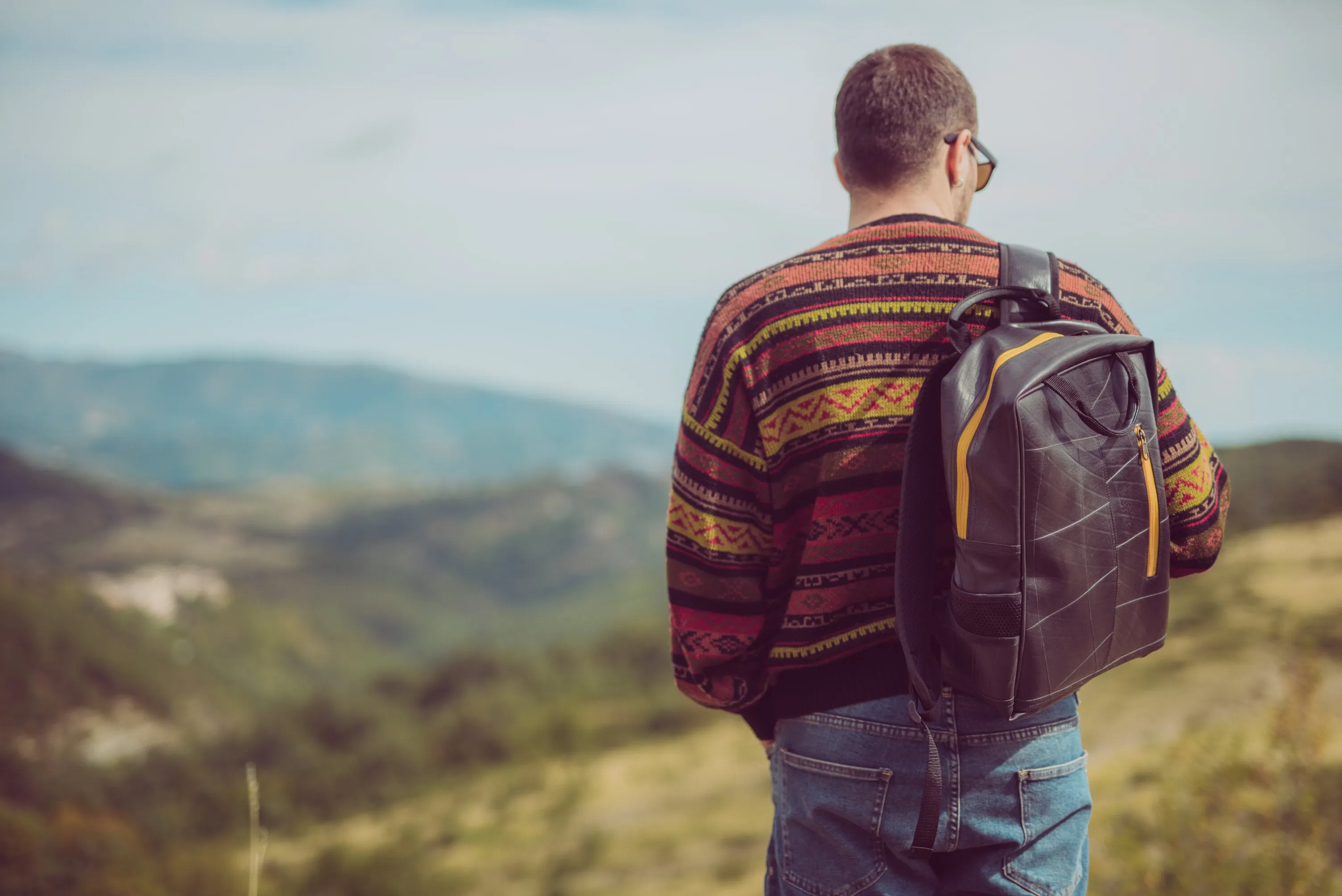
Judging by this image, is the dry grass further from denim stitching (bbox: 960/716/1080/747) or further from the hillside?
the hillside

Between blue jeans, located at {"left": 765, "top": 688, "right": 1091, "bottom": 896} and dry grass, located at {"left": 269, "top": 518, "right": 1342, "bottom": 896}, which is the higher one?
blue jeans, located at {"left": 765, "top": 688, "right": 1091, "bottom": 896}

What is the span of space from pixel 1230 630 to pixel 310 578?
135m

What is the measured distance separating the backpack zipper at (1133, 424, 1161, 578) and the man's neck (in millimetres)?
570

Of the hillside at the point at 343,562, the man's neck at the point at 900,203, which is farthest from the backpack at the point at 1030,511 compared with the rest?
the hillside at the point at 343,562

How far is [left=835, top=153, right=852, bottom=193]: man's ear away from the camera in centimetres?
205

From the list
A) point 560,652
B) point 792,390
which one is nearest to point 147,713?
point 560,652

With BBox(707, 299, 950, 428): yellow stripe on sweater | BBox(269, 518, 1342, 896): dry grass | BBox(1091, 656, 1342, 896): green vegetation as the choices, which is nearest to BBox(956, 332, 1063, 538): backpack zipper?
BBox(707, 299, 950, 428): yellow stripe on sweater

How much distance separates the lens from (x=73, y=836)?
717 inches

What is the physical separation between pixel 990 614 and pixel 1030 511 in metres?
0.19

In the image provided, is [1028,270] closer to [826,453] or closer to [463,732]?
[826,453]

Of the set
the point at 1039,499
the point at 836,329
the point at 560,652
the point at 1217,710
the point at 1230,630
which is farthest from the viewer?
the point at 560,652

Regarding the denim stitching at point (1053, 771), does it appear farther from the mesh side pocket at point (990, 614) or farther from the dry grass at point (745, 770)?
the dry grass at point (745, 770)

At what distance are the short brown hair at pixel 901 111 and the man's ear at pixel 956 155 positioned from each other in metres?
0.02

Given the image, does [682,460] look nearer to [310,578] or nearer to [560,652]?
[560,652]
